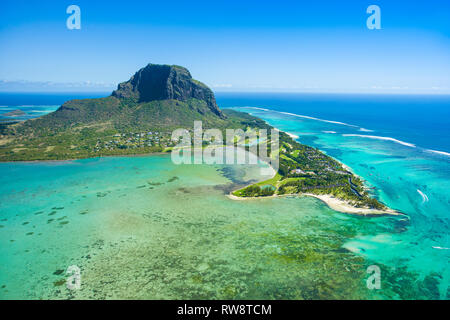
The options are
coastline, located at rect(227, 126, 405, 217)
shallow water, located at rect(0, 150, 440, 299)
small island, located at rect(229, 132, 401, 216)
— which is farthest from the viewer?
small island, located at rect(229, 132, 401, 216)

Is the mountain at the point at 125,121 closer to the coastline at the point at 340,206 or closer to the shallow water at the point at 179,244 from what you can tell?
the shallow water at the point at 179,244

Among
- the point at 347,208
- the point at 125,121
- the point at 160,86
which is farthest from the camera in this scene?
the point at 160,86

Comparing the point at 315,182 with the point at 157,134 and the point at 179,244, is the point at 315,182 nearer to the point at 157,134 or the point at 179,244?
the point at 179,244

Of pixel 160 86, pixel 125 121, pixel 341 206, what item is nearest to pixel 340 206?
pixel 341 206

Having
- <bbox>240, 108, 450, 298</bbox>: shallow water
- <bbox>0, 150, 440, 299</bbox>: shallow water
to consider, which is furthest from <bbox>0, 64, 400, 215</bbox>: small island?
<bbox>0, 150, 440, 299</bbox>: shallow water

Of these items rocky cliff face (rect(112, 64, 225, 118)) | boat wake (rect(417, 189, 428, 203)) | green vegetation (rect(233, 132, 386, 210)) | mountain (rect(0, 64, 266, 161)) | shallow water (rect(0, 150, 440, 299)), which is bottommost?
shallow water (rect(0, 150, 440, 299))

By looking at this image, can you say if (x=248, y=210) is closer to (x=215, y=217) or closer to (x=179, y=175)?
(x=215, y=217)

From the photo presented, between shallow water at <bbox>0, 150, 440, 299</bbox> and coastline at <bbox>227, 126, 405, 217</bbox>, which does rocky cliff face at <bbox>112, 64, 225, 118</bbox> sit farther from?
coastline at <bbox>227, 126, 405, 217</bbox>
